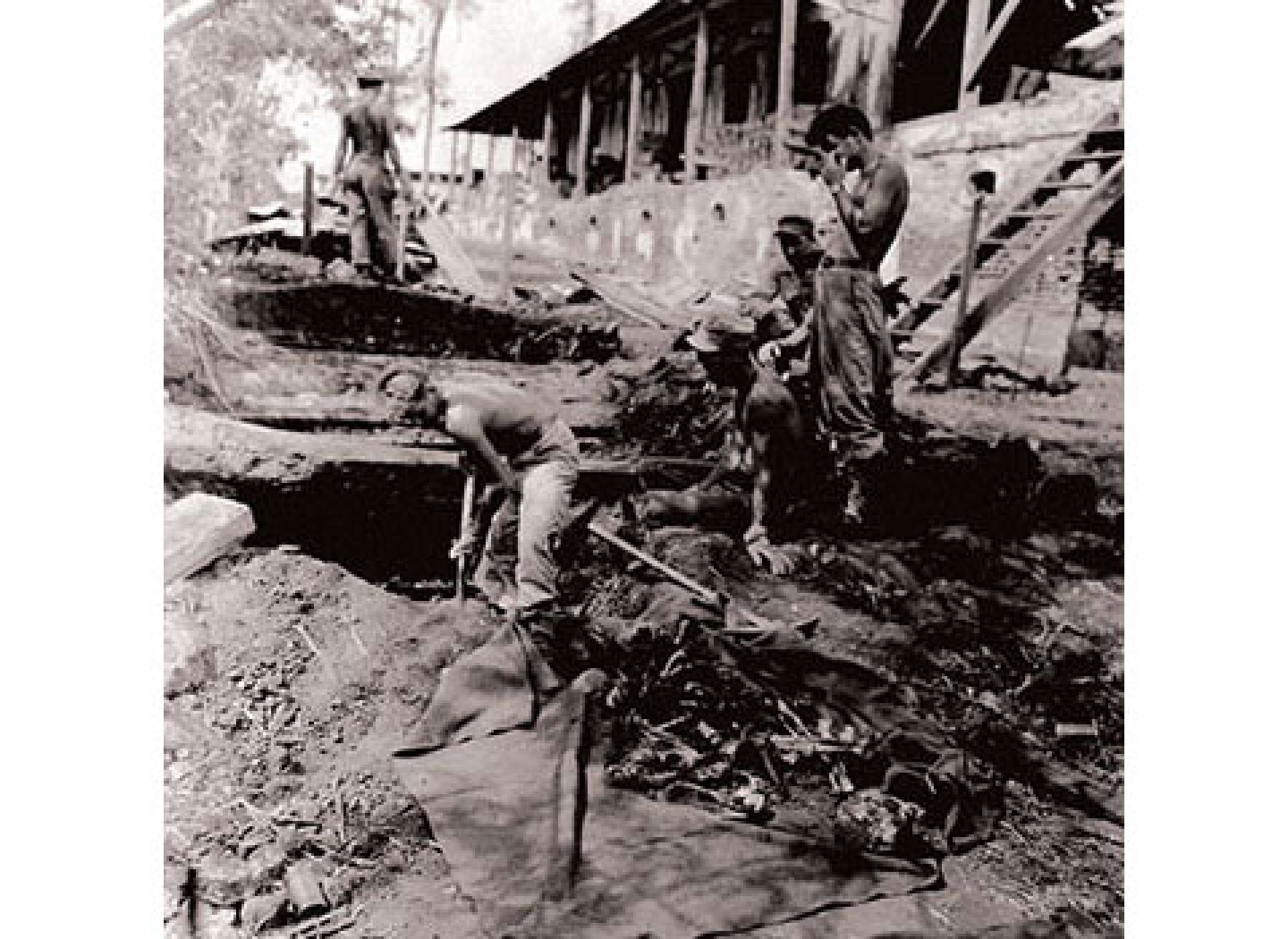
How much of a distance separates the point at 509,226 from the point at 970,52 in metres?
1.75

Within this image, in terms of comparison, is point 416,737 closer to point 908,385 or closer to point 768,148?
point 908,385

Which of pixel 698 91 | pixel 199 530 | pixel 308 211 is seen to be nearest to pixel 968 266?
pixel 698 91

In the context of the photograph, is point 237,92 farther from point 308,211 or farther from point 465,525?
point 465,525

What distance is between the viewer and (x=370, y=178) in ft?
11.8

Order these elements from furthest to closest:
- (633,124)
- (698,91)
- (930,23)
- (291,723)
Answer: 1. (633,124)
2. (698,91)
3. (930,23)
4. (291,723)

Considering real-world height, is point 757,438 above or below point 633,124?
below

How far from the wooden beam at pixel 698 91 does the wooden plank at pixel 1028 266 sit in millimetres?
1091

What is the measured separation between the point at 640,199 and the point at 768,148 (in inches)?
23.6

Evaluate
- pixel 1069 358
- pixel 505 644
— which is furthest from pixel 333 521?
pixel 1069 358

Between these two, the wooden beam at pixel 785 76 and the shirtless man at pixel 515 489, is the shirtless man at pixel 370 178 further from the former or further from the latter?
the wooden beam at pixel 785 76

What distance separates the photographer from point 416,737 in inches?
123

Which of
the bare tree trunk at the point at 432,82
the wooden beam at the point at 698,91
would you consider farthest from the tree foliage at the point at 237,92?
the wooden beam at the point at 698,91

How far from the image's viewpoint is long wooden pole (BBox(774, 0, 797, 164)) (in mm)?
3805

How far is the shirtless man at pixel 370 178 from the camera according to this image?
3547 millimetres
